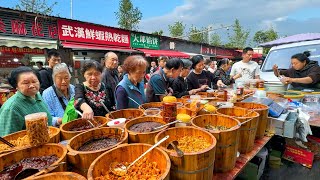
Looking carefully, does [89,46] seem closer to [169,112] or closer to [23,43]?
[23,43]

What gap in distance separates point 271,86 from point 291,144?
1.45 meters

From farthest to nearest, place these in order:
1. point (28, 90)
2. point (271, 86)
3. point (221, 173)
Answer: point (271, 86) < point (28, 90) < point (221, 173)

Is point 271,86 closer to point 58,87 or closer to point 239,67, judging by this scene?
point 239,67

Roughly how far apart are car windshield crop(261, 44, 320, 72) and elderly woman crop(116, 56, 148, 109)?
4.07 m

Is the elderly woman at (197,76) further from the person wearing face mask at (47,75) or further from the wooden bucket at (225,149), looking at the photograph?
the person wearing face mask at (47,75)

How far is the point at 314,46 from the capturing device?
445 centimetres

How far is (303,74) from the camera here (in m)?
3.65

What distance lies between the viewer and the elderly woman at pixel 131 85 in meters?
2.31

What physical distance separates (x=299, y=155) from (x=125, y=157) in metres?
2.42

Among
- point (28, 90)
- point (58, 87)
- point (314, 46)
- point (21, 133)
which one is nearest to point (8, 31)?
point (58, 87)

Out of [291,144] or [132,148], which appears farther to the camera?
[291,144]

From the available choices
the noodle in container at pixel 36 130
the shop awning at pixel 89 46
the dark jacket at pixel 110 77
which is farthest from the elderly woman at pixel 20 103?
the shop awning at pixel 89 46

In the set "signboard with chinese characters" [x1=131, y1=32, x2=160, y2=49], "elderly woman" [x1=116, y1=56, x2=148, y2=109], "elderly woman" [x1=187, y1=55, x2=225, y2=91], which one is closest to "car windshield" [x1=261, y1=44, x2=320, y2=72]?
"elderly woman" [x1=187, y1=55, x2=225, y2=91]

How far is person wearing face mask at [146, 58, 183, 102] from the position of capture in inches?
110
